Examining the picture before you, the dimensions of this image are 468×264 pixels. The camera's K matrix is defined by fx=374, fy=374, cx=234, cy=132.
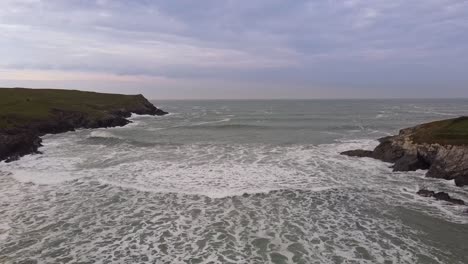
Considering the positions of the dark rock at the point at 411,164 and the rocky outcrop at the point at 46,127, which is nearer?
the dark rock at the point at 411,164

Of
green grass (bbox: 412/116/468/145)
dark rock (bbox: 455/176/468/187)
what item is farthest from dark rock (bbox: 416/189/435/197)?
green grass (bbox: 412/116/468/145)

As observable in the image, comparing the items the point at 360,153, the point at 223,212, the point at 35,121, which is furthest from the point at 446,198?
the point at 35,121

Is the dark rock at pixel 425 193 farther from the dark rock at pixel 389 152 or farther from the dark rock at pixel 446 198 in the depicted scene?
the dark rock at pixel 389 152

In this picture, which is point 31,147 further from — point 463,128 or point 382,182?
point 463,128

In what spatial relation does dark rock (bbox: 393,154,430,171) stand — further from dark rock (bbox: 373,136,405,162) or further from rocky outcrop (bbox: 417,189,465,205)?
rocky outcrop (bbox: 417,189,465,205)

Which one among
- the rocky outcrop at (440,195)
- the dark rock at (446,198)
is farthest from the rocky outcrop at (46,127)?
the dark rock at (446,198)

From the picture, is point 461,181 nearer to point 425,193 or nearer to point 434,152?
point 425,193

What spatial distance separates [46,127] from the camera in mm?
64875

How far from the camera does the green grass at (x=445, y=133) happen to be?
34812mm

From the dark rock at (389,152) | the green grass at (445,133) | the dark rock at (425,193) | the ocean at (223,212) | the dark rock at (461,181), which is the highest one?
the green grass at (445,133)

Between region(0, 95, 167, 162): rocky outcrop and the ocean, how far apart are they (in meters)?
2.60

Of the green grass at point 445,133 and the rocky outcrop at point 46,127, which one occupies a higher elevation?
the green grass at point 445,133

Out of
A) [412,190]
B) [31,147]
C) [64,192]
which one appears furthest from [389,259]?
[31,147]

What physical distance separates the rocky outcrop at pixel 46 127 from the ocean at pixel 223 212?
2597 mm
